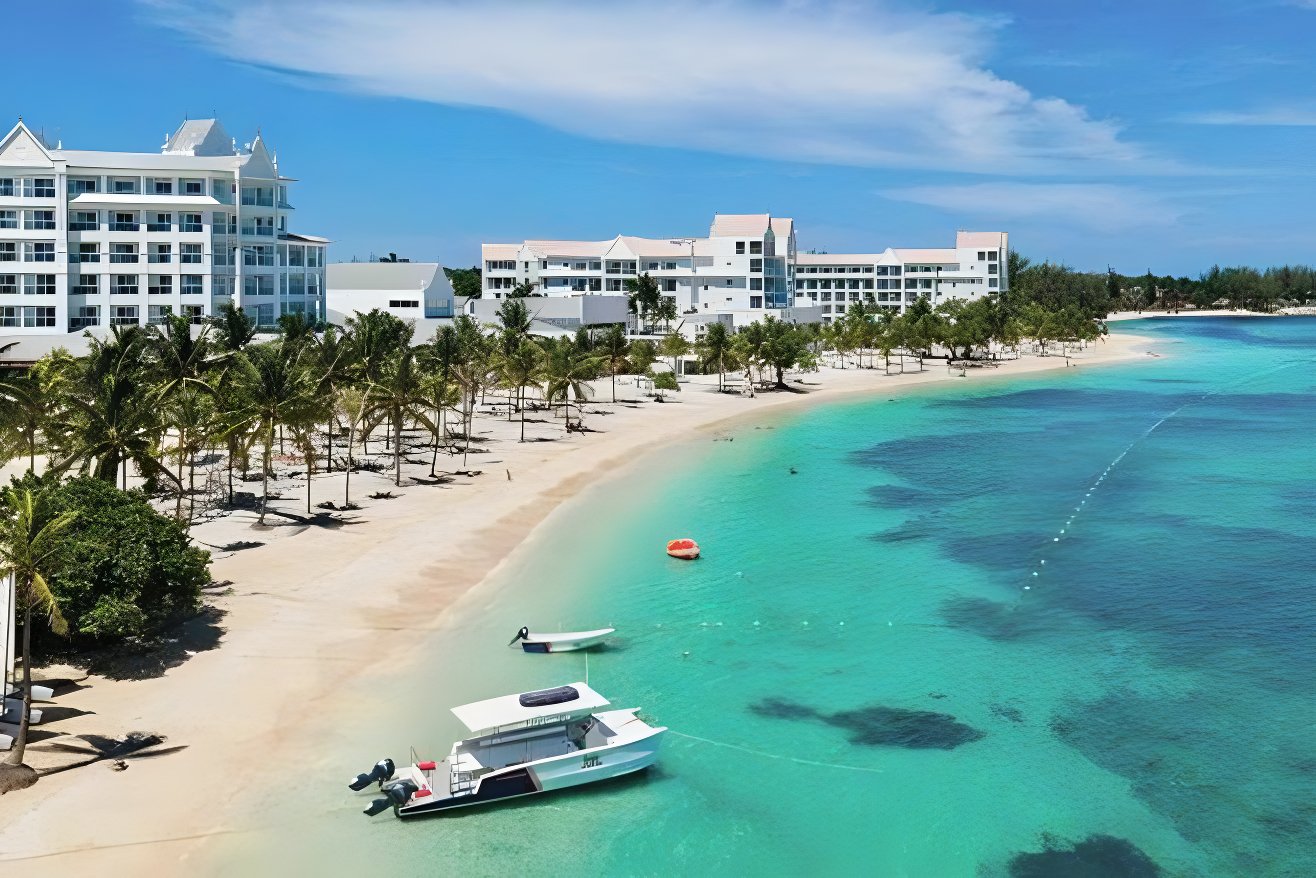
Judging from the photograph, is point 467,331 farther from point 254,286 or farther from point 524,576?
point 524,576

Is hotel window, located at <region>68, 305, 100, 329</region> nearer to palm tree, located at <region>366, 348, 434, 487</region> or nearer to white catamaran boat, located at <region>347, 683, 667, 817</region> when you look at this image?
palm tree, located at <region>366, 348, 434, 487</region>

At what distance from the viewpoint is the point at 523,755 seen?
88.4 feet

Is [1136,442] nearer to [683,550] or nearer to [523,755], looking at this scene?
[683,550]

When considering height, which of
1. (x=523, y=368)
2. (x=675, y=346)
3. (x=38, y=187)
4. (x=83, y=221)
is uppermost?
(x=38, y=187)

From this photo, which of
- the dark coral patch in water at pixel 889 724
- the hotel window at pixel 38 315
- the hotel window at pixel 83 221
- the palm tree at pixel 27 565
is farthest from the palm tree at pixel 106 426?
the hotel window at pixel 83 221

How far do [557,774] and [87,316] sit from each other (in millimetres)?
78417

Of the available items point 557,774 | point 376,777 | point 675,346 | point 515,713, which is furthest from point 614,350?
point 376,777

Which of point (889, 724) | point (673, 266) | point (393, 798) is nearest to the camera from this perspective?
point (393, 798)

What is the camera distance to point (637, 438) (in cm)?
8044

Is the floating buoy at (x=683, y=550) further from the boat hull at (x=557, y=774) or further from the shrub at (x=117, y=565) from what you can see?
the boat hull at (x=557, y=774)

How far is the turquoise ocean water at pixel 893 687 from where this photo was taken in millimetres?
24438

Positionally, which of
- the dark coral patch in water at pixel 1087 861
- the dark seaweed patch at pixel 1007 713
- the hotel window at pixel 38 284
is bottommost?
the dark coral patch in water at pixel 1087 861

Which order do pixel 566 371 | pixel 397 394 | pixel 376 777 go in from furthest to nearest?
pixel 566 371
pixel 397 394
pixel 376 777

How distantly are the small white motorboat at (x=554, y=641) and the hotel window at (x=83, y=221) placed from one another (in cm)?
7080
